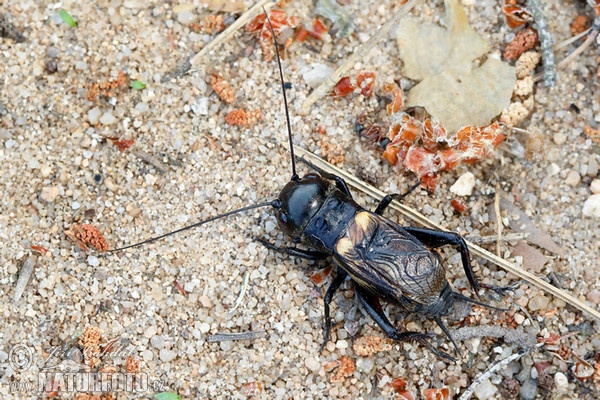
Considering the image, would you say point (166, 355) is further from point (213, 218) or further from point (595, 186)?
point (595, 186)

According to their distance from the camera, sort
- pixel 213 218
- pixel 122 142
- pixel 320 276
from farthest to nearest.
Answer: pixel 122 142, pixel 320 276, pixel 213 218

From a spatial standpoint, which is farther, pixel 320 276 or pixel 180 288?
pixel 320 276

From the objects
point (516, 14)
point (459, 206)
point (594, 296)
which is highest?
point (516, 14)

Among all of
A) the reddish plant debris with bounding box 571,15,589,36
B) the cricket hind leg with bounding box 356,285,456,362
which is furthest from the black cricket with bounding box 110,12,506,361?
the reddish plant debris with bounding box 571,15,589,36

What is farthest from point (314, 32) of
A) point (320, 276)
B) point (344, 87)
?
point (320, 276)

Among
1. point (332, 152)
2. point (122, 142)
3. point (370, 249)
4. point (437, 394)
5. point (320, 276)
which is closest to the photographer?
point (370, 249)

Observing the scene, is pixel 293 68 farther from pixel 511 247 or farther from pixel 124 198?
pixel 511 247

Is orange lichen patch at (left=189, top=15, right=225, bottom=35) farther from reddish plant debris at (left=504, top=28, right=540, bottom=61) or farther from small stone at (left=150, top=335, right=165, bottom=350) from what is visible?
small stone at (left=150, top=335, right=165, bottom=350)

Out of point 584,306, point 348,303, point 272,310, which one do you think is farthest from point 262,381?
point 584,306
